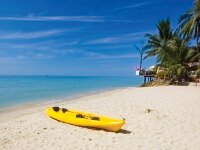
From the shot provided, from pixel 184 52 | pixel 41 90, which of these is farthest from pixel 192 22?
pixel 41 90

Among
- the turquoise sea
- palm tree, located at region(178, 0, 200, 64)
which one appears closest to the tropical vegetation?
palm tree, located at region(178, 0, 200, 64)

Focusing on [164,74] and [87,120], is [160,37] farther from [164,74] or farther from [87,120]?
[87,120]

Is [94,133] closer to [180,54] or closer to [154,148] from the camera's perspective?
[154,148]

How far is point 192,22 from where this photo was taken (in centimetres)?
2539

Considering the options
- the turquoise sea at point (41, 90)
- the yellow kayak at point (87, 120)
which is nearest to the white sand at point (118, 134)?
the yellow kayak at point (87, 120)

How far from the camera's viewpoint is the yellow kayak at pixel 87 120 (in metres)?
7.75

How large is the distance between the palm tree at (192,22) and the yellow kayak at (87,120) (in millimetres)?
18098

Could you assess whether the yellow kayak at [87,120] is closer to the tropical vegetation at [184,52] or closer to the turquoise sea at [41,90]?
the turquoise sea at [41,90]

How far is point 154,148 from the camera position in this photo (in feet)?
20.9

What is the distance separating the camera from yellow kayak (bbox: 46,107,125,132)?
305 inches

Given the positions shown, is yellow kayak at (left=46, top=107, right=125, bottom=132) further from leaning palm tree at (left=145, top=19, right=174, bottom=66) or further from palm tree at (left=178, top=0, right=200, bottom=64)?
leaning palm tree at (left=145, top=19, right=174, bottom=66)

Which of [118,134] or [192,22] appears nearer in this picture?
[118,134]

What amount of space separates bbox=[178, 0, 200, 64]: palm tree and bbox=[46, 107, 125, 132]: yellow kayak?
59.4ft

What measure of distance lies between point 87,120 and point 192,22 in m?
20.3
